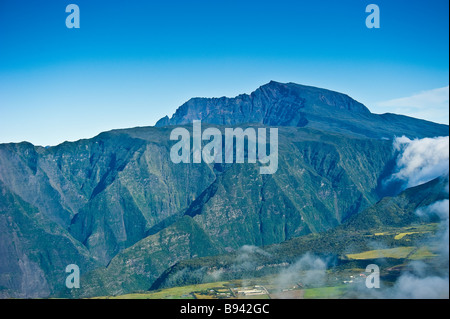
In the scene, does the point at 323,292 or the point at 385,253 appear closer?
the point at 323,292

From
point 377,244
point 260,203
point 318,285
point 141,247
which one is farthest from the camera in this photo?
point 260,203

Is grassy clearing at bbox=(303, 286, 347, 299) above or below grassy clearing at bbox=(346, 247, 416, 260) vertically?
above

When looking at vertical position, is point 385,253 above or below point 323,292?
below

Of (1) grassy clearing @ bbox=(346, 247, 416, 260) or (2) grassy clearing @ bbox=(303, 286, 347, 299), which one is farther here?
(1) grassy clearing @ bbox=(346, 247, 416, 260)

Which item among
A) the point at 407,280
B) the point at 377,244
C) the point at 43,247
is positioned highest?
the point at 407,280

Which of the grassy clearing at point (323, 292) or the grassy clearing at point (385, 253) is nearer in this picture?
the grassy clearing at point (323, 292)

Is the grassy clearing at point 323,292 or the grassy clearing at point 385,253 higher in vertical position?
the grassy clearing at point 323,292

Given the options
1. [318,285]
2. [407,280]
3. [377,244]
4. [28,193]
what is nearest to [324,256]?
[377,244]
